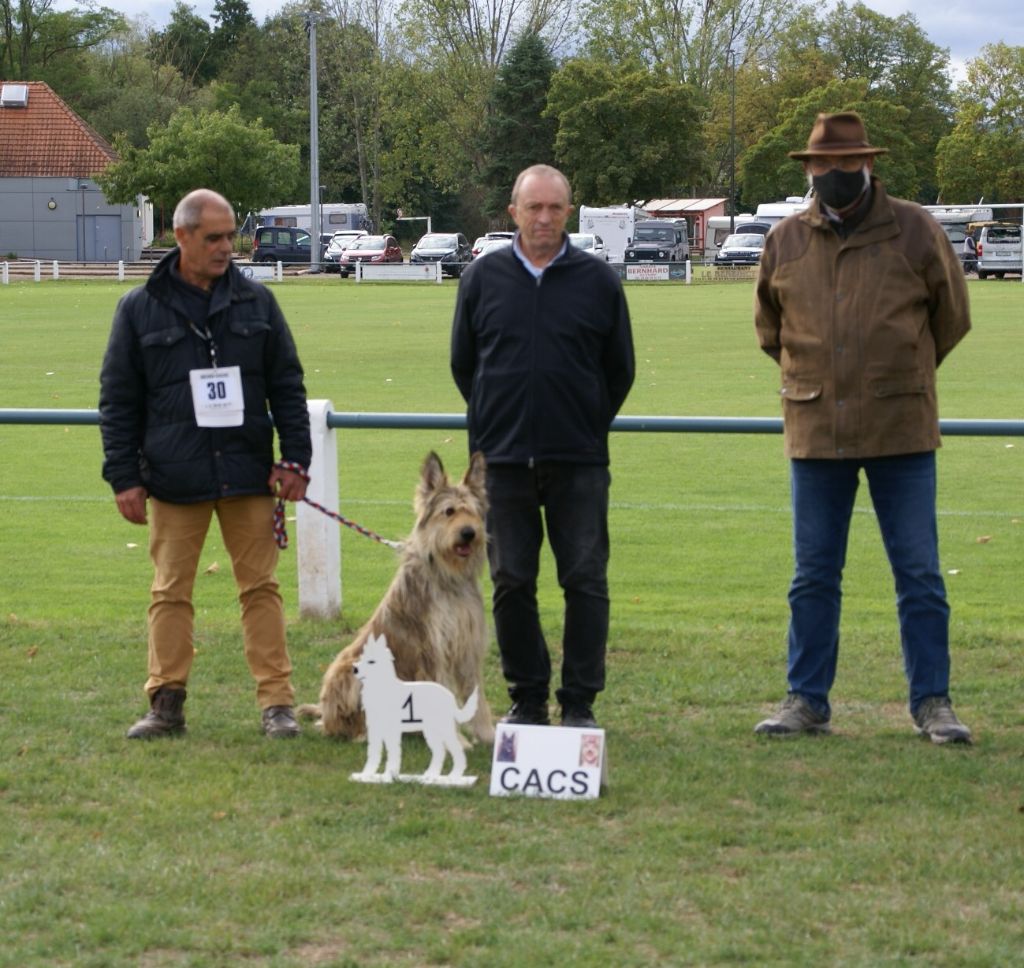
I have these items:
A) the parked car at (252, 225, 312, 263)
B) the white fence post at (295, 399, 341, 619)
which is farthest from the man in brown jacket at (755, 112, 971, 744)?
the parked car at (252, 225, 312, 263)

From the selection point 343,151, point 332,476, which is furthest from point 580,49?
point 332,476

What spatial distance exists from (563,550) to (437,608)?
0.53 metres

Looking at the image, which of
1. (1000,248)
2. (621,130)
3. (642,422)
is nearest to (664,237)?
(621,130)

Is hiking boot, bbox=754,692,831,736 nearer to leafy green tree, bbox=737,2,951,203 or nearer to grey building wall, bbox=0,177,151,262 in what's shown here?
grey building wall, bbox=0,177,151,262

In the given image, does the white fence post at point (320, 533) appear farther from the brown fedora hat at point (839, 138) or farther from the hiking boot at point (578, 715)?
the brown fedora hat at point (839, 138)

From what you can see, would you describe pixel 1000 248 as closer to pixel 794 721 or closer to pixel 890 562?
pixel 890 562

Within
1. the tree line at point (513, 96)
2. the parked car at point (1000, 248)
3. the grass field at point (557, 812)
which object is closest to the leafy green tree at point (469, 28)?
the tree line at point (513, 96)

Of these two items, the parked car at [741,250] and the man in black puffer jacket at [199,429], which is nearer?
the man in black puffer jacket at [199,429]

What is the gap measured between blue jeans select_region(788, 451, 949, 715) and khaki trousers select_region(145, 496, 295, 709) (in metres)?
2.07

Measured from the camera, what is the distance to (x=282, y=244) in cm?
6950

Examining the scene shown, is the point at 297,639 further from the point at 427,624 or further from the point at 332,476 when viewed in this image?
the point at 427,624

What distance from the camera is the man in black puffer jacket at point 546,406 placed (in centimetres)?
616

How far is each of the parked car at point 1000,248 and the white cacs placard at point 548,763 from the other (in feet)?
180

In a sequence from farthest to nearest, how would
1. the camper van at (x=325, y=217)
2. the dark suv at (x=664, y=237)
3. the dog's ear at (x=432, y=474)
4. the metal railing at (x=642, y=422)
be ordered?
the camper van at (x=325, y=217)
the dark suv at (x=664, y=237)
the metal railing at (x=642, y=422)
the dog's ear at (x=432, y=474)
